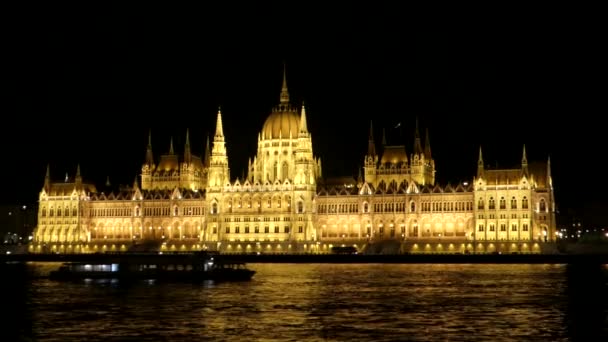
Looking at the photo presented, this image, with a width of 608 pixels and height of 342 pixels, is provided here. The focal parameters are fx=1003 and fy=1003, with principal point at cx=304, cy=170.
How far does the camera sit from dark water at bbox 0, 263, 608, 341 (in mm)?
44375

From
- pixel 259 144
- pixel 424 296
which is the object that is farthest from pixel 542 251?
pixel 424 296

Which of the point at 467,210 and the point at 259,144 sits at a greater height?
the point at 259,144

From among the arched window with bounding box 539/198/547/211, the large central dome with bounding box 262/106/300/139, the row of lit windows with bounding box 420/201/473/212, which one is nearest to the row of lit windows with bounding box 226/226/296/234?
the large central dome with bounding box 262/106/300/139

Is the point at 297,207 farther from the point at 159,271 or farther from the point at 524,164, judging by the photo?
the point at 159,271

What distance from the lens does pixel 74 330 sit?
150 feet

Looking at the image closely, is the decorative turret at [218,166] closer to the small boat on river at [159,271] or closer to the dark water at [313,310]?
the small boat on river at [159,271]

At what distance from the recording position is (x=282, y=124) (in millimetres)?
161375

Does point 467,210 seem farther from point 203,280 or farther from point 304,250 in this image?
point 203,280

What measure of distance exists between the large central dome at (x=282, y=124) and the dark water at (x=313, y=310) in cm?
7998

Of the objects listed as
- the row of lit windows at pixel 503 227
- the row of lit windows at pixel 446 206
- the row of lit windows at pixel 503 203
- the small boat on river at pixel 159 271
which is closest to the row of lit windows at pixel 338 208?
the row of lit windows at pixel 446 206

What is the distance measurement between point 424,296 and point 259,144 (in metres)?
101

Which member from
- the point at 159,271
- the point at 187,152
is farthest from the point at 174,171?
the point at 159,271

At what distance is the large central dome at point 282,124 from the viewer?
527ft

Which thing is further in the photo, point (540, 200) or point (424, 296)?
point (540, 200)
